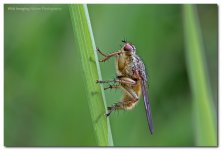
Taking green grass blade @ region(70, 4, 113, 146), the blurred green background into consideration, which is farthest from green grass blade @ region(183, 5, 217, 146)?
green grass blade @ region(70, 4, 113, 146)

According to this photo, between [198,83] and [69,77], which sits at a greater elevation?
[69,77]

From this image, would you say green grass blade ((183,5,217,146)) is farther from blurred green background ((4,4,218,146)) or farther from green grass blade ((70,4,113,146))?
green grass blade ((70,4,113,146))

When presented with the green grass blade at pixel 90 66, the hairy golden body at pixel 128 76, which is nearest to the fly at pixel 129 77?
the hairy golden body at pixel 128 76

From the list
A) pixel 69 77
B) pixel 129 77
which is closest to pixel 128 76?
pixel 129 77

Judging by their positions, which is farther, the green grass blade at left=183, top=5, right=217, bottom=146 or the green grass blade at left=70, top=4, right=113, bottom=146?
the green grass blade at left=183, top=5, right=217, bottom=146

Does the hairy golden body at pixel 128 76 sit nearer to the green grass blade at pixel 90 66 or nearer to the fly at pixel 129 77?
the fly at pixel 129 77

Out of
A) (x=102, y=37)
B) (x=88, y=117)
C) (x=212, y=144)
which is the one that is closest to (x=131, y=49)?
(x=102, y=37)

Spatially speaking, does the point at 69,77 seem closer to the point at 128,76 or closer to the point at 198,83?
the point at 128,76
